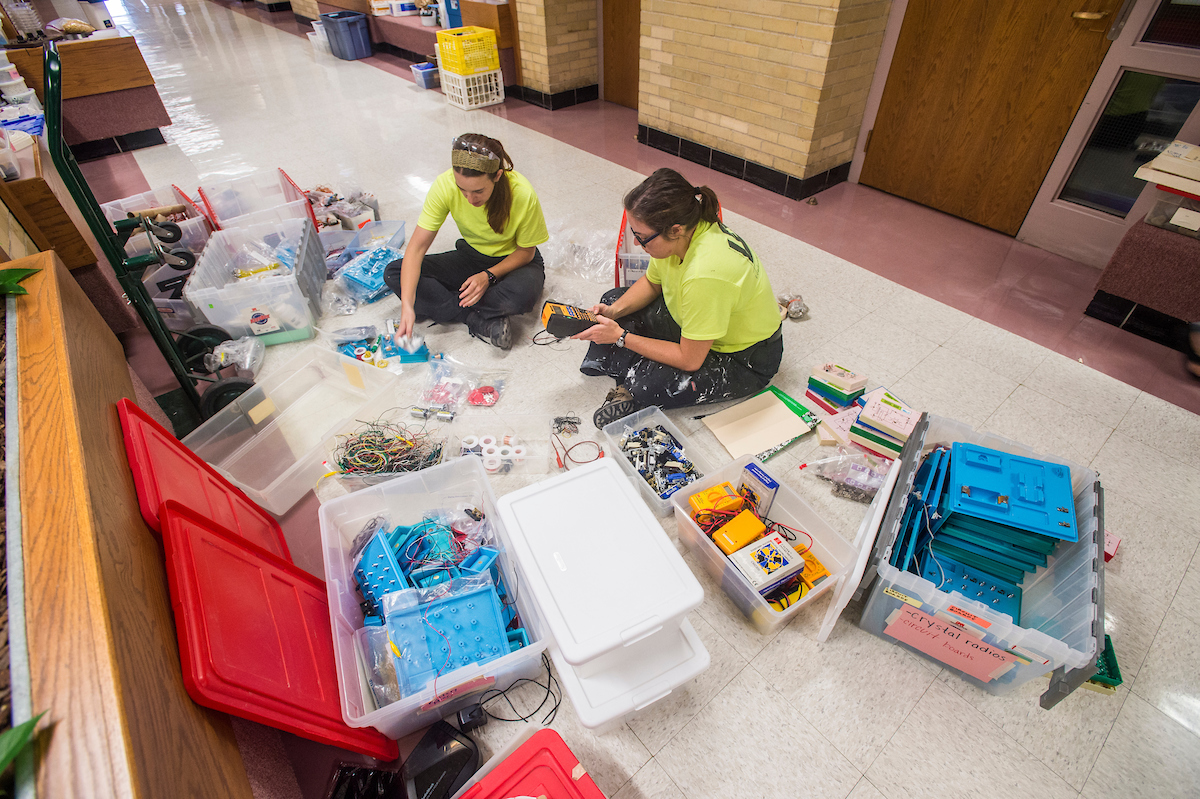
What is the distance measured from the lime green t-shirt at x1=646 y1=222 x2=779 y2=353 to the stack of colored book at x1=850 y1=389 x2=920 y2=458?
19.8 inches

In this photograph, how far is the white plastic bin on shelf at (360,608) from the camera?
1.27 meters

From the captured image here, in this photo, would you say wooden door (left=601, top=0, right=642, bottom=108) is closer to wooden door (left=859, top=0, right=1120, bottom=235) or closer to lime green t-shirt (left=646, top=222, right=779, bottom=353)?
wooden door (left=859, top=0, right=1120, bottom=235)

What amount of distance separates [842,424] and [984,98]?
249cm

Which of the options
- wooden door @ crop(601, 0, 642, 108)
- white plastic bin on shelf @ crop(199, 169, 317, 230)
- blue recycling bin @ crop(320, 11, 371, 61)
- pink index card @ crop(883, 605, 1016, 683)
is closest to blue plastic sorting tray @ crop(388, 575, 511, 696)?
pink index card @ crop(883, 605, 1016, 683)

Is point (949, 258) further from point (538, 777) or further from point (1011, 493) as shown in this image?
point (538, 777)

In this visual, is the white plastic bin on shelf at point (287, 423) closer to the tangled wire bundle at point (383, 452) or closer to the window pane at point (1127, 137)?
the tangled wire bundle at point (383, 452)

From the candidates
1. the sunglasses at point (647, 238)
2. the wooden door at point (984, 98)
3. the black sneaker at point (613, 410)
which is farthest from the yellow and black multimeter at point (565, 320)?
the wooden door at point (984, 98)

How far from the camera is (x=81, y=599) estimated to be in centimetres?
74

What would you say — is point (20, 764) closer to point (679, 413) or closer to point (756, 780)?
point (756, 780)

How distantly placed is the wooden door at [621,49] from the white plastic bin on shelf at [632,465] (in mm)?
4203

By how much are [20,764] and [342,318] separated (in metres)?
2.47

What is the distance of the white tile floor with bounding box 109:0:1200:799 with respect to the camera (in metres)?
1.36

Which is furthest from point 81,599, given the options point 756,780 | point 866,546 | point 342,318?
point 342,318

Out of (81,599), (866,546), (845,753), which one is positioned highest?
(81,599)
